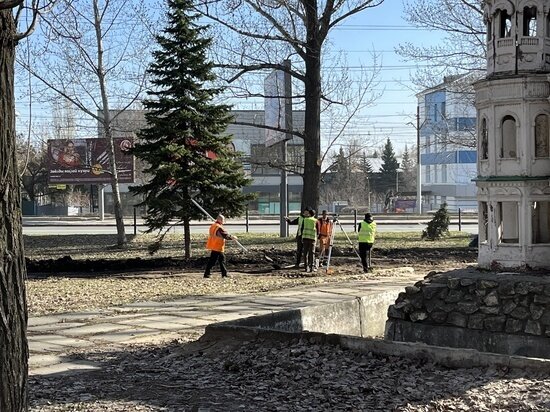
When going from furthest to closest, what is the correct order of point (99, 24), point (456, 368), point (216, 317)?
point (99, 24), point (216, 317), point (456, 368)

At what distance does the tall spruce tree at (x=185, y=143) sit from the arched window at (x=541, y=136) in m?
13.6

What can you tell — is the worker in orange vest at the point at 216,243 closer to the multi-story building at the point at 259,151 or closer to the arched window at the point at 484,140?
the arched window at the point at 484,140

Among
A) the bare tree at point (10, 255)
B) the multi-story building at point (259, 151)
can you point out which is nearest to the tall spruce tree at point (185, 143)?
Answer: the multi-story building at point (259, 151)

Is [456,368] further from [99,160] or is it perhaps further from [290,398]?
[99,160]

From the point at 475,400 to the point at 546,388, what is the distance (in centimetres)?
74

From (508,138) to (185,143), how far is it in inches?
580

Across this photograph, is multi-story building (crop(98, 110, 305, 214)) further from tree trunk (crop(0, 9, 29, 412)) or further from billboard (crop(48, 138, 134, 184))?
tree trunk (crop(0, 9, 29, 412))

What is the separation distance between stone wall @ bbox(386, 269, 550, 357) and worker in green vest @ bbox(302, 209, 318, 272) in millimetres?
7961

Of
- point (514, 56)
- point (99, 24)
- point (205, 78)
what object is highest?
point (99, 24)

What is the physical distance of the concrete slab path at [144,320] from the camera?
377 inches

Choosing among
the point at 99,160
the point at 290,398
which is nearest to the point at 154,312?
the point at 290,398

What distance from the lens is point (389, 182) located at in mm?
95812

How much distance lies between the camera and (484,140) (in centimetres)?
1163

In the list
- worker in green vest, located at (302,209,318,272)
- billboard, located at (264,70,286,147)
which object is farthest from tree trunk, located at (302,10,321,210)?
worker in green vest, located at (302,209,318,272)
